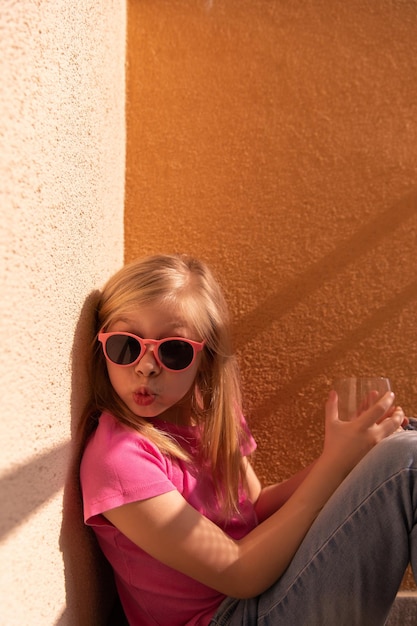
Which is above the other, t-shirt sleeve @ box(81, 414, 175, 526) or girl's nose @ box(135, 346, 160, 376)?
girl's nose @ box(135, 346, 160, 376)

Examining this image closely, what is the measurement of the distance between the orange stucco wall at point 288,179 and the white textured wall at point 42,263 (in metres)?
0.47

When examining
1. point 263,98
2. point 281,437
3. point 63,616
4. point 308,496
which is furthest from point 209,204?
point 63,616

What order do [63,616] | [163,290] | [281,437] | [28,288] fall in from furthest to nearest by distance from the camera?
[281,437], [163,290], [63,616], [28,288]

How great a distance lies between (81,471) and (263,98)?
1.38 metres

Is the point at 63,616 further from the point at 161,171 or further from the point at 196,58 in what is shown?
the point at 196,58

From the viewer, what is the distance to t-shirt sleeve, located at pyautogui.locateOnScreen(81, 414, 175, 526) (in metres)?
1.47

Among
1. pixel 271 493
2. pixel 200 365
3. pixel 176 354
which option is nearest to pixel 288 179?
pixel 200 365

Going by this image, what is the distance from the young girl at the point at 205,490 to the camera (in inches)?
57.9

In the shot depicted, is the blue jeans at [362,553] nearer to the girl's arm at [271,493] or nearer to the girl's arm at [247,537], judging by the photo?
the girl's arm at [247,537]

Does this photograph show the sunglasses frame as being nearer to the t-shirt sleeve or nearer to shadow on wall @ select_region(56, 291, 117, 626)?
shadow on wall @ select_region(56, 291, 117, 626)

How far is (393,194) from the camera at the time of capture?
217 centimetres

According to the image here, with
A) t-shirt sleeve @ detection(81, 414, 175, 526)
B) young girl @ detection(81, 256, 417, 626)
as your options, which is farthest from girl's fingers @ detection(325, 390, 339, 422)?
t-shirt sleeve @ detection(81, 414, 175, 526)

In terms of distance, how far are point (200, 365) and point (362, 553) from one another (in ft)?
2.17

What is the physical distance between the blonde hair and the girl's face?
0.02m
